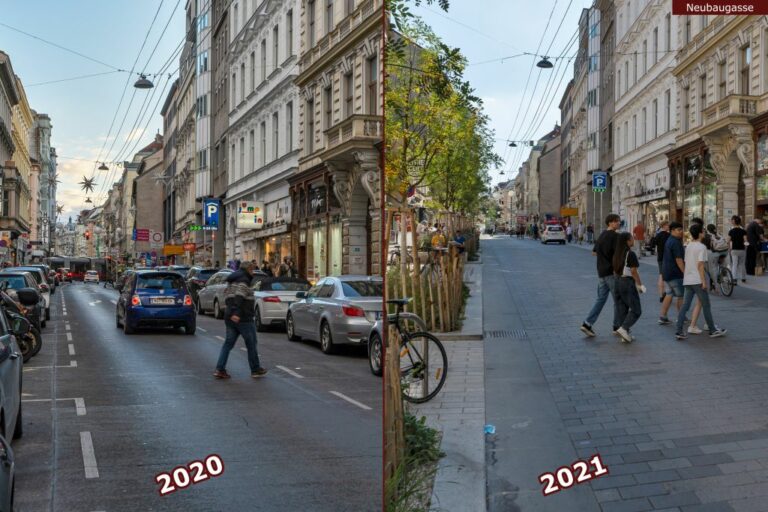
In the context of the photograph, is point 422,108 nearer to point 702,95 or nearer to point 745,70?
point 745,70

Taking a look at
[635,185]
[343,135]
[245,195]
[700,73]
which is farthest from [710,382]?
[635,185]

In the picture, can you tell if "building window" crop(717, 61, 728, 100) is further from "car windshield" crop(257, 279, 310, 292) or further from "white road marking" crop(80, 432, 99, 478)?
"white road marking" crop(80, 432, 99, 478)

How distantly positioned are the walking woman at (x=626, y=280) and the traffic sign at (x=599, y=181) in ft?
127

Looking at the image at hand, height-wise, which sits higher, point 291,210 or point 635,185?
point 635,185

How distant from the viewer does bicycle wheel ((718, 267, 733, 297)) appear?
19.0 meters

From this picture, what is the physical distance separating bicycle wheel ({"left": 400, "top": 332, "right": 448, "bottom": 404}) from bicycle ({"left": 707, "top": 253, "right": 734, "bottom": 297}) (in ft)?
40.4

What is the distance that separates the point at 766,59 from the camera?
2884 cm

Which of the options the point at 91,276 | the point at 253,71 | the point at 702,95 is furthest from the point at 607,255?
the point at 91,276

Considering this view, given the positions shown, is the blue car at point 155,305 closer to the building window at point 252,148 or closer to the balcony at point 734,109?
the building window at point 252,148

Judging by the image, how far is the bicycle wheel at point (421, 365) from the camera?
24.8 ft

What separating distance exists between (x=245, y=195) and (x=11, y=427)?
6.00 ft

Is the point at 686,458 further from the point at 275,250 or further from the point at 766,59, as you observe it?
the point at 766,59

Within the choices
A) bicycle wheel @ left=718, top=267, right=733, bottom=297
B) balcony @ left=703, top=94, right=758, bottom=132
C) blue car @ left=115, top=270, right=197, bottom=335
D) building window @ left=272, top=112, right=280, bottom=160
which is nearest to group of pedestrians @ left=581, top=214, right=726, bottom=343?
blue car @ left=115, top=270, right=197, bottom=335

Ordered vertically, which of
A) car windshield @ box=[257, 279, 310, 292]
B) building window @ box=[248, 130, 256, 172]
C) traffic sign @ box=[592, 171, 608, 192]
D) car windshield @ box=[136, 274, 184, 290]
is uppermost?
traffic sign @ box=[592, 171, 608, 192]
